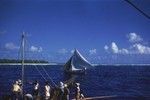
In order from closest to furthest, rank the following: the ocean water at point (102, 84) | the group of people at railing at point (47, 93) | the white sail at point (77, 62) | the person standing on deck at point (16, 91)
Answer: the group of people at railing at point (47, 93), the person standing on deck at point (16, 91), the white sail at point (77, 62), the ocean water at point (102, 84)

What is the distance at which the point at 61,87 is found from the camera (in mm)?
9211

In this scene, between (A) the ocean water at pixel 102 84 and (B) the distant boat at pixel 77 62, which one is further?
(A) the ocean water at pixel 102 84

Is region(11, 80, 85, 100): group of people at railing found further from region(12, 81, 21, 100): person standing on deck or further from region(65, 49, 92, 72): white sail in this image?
region(65, 49, 92, 72): white sail

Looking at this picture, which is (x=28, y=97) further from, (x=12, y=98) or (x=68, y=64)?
(x=68, y=64)

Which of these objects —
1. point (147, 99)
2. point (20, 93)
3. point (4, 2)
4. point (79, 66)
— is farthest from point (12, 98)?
point (79, 66)

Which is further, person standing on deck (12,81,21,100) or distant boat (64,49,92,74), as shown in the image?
distant boat (64,49,92,74)

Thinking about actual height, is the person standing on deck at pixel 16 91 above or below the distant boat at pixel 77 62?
below

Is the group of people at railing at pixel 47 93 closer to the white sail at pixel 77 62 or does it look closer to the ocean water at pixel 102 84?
the ocean water at pixel 102 84

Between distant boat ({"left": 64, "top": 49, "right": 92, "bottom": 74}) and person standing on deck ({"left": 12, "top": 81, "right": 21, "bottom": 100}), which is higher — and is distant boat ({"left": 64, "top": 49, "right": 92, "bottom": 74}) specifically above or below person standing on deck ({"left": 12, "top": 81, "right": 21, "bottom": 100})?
above

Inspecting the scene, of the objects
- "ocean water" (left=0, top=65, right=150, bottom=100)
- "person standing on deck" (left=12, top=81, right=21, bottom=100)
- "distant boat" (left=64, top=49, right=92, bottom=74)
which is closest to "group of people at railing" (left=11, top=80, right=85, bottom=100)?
"person standing on deck" (left=12, top=81, right=21, bottom=100)

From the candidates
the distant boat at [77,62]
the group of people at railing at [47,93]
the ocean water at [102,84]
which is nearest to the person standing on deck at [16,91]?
the group of people at railing at [47,93]

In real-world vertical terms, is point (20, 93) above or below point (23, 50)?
below

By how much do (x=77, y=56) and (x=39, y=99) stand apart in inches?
398

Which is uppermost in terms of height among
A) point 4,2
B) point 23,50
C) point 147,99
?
point 4,2
